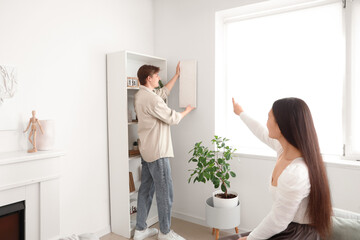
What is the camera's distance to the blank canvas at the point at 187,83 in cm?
304

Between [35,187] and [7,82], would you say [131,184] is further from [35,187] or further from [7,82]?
[7,82]

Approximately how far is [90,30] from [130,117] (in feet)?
3.07

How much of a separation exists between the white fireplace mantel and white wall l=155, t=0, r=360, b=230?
1.41 m

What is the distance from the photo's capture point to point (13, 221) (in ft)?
6.66

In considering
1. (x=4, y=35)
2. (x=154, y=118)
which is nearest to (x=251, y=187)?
(x=154, y=118)

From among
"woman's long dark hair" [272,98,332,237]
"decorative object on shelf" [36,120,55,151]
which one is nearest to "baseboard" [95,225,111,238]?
"decorative object on shelf" [36,120,55,151]

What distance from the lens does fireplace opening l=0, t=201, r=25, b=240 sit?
1.95 meters

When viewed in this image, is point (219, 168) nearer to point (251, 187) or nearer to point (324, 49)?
point (251, 187)

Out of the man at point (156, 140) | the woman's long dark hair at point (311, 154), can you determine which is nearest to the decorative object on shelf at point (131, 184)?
the man at point (156, 140)

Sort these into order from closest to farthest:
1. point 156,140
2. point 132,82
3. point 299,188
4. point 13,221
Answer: point 299,188
point 13,221
point 156,140
point 132,82

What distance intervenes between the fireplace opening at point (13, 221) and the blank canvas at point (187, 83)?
1.80 metres

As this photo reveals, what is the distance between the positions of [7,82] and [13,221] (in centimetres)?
102

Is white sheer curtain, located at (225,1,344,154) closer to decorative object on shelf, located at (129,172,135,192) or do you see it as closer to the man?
the man

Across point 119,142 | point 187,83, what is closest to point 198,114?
point 187,83
